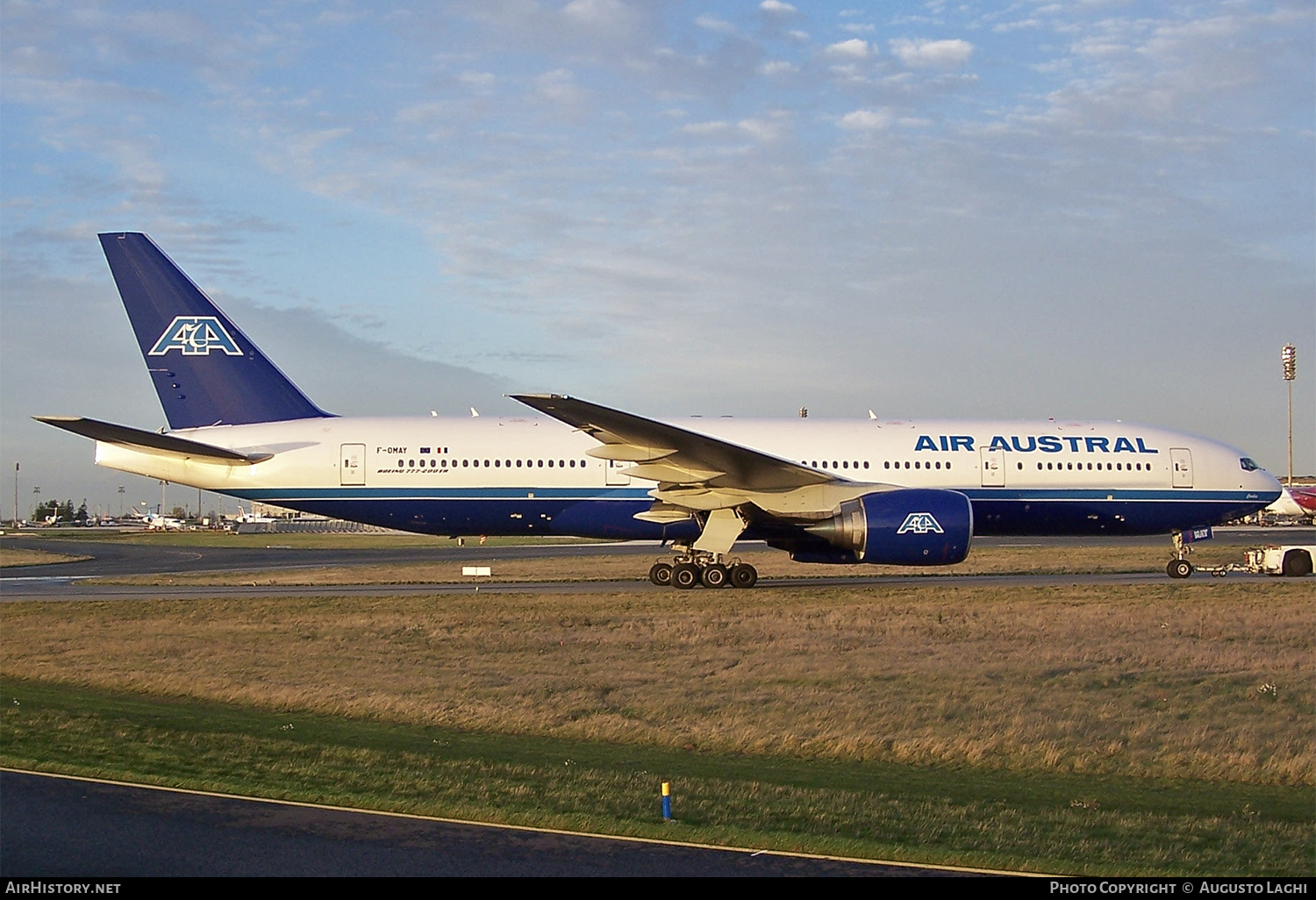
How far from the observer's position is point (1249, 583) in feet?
80.9

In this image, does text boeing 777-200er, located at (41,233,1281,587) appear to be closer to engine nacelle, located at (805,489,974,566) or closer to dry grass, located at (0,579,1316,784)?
engine nacelle, located at (805,489,974,566)

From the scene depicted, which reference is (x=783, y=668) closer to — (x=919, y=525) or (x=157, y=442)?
(x=919, y=525)

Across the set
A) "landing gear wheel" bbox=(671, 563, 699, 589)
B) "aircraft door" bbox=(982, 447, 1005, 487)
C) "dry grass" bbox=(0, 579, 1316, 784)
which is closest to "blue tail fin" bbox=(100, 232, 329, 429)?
"dry grass" bbox=(0, 579, 1316, 784)

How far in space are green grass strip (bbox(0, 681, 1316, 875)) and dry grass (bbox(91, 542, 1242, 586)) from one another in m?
17.5

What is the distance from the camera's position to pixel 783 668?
576 inches

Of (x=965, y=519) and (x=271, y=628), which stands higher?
(x=965, y=519)

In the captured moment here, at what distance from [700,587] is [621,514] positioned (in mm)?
2407

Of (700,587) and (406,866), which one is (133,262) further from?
(406,866)

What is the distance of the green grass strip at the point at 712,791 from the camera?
6855mm

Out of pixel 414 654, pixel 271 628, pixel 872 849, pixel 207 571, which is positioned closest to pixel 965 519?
pixel 414 654

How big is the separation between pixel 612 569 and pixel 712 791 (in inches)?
942

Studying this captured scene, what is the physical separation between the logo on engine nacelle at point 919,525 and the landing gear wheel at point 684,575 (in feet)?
15.9

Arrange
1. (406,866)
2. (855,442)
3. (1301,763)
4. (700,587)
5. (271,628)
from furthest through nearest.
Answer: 1. (855,442)
2. (700,587)
3. (271,628)
4. (1301,763)
5. (406,866)

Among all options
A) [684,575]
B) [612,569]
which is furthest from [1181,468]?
[612,569]
